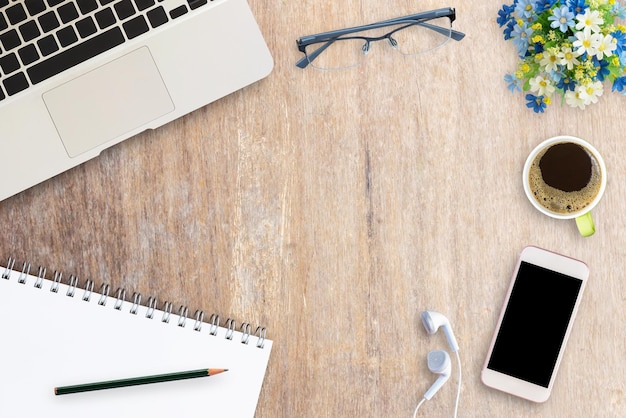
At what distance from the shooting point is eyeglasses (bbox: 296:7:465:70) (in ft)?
3.22

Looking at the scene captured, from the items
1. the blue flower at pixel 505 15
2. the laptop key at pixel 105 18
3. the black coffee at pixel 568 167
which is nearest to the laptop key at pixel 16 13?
the laptop key at pixel 105 18

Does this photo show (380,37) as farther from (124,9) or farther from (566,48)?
(124,9)

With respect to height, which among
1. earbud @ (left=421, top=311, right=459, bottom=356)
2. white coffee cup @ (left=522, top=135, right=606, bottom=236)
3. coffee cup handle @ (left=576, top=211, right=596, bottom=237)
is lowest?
earbud @ (left=421, top=311, right=459, bottom=356)

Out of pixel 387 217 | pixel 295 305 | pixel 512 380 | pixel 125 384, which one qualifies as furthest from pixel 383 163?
pixel 125 384

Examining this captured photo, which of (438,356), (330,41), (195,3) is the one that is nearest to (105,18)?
(195,3)

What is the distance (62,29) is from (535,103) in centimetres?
71

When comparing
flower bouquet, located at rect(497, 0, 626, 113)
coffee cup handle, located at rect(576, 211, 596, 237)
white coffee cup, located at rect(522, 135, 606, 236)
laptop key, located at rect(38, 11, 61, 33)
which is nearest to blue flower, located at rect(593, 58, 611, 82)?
flower bouquet, located at rect(497, 0, 626, 113)

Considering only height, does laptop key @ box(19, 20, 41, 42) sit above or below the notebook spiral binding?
above

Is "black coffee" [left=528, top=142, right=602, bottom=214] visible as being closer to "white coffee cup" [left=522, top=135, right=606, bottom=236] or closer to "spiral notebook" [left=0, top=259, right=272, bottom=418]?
"white coffee cup" [left=522, top=135, right=606, bottom=236]

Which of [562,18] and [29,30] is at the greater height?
[29,30]

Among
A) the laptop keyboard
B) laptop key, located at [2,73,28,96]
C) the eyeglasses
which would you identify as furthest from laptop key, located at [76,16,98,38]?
the eyeglasses

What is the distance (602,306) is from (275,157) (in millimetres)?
560

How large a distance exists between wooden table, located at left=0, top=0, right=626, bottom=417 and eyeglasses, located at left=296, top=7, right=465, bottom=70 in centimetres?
2

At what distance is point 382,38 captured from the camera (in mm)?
982
